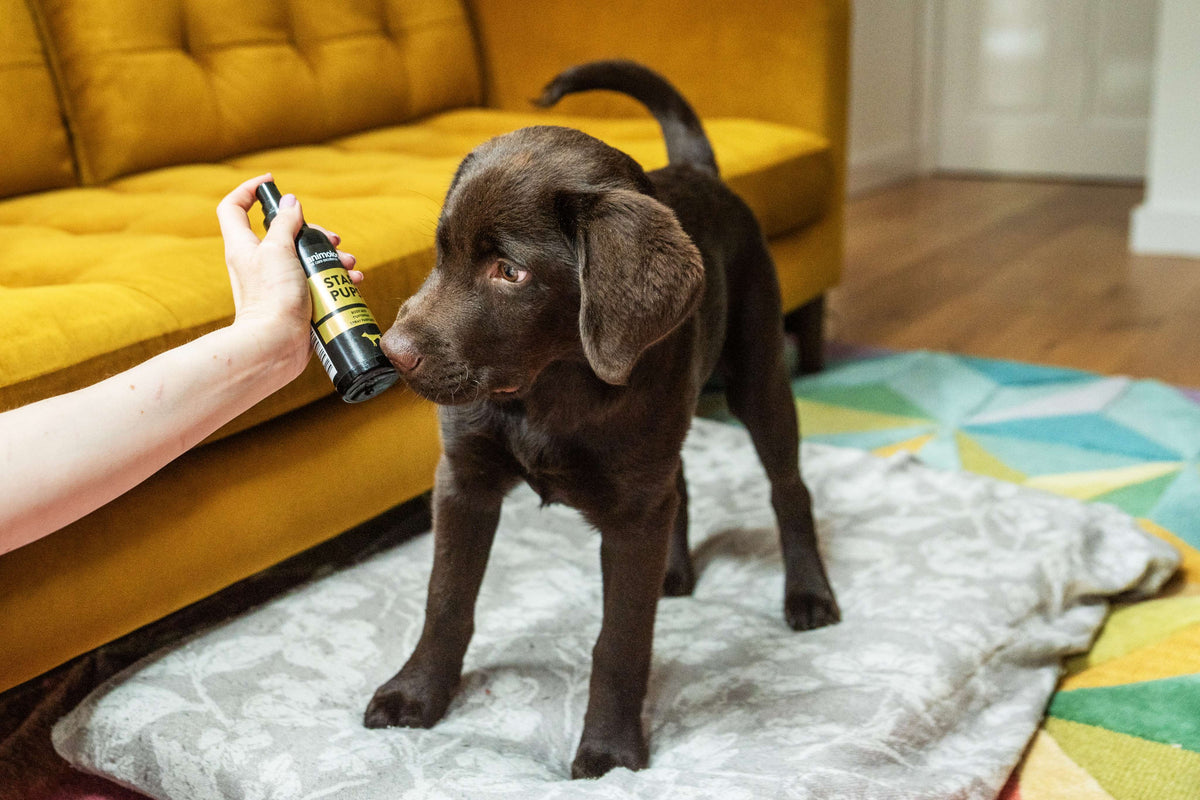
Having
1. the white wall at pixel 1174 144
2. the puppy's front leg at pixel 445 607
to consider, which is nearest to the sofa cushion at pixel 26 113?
the puppy's front leg at pixel 445 607

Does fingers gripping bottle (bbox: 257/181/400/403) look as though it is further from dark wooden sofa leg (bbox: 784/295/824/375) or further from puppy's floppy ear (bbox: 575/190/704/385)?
dark wooden sofa leg (bbox: 784/295/824/375)

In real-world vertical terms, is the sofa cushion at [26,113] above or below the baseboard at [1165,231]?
above

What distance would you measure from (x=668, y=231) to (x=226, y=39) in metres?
1.80

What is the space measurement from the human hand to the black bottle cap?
0.13 feet

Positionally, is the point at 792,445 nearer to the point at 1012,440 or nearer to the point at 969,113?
the point at 1012,440

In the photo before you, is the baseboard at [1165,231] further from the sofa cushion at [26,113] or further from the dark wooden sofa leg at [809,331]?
the sofa cushion at [26,113]

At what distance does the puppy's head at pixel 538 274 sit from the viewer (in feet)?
3.64

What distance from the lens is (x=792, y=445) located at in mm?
1740

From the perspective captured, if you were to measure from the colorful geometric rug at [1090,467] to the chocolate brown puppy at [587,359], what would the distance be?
0.41 m

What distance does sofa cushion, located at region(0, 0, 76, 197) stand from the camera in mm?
2141

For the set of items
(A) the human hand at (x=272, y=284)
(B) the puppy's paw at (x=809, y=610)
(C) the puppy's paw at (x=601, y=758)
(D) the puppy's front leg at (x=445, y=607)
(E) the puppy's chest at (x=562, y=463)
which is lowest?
(B) the puppy's paw at (x=809, y=610)

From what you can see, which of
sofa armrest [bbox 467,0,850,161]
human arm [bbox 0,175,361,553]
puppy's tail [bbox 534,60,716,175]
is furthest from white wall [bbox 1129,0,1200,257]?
human arm [bbox 0,175,361,553]

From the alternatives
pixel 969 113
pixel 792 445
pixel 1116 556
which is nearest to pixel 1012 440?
pixel 1116 556

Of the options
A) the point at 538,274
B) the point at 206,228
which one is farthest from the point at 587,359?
the point at 206,228
